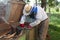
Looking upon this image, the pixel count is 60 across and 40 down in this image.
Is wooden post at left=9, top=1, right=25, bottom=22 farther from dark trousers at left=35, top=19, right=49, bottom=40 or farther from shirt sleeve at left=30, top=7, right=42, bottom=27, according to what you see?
dark trousers at left=35, top=19, right=49, bottom=40

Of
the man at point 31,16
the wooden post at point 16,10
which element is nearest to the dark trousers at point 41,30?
the man at point 31,16

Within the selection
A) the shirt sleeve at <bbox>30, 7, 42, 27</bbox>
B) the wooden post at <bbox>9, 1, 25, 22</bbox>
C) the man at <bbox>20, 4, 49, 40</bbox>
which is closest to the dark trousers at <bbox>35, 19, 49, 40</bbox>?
the man at <bbox>20, 4, 49, 40</bbox>

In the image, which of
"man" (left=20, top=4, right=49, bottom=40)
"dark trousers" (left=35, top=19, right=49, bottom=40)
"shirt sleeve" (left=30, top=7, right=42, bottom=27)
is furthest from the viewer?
"dark trousers" (left=35, top=19, right=49, bottom=40)

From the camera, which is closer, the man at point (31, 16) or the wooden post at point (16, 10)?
the man at point (31, 16)

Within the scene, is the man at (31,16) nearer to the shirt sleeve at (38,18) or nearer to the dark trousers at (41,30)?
the shirt sleeve at (38,18)

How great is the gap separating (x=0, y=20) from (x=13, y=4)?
65cm

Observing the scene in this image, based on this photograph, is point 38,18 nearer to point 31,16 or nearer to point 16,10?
point 31,16

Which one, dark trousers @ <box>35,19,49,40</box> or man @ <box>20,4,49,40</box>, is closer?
man @ <box>20,4,49,40</box>

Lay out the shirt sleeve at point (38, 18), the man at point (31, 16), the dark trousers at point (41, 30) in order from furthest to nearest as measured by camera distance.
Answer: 1. the dark trousers at point (41, 30)
2. the shirt sleeve at point (38, 18)
3. the man at point (31, 16)

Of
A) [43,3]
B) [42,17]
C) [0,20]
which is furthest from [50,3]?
[0,20]

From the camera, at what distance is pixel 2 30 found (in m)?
5.18

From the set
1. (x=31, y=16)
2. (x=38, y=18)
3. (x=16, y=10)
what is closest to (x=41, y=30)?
(x=38, y=18)

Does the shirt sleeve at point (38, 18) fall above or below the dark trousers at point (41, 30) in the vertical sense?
above

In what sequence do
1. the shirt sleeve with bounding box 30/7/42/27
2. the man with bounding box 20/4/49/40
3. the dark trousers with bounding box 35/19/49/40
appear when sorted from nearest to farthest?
the man with bounding box 20/4/49/40
the shirt sleeve with bounding box 30/7/42/27
the dark trousers with bounding box 35/19/49/40
